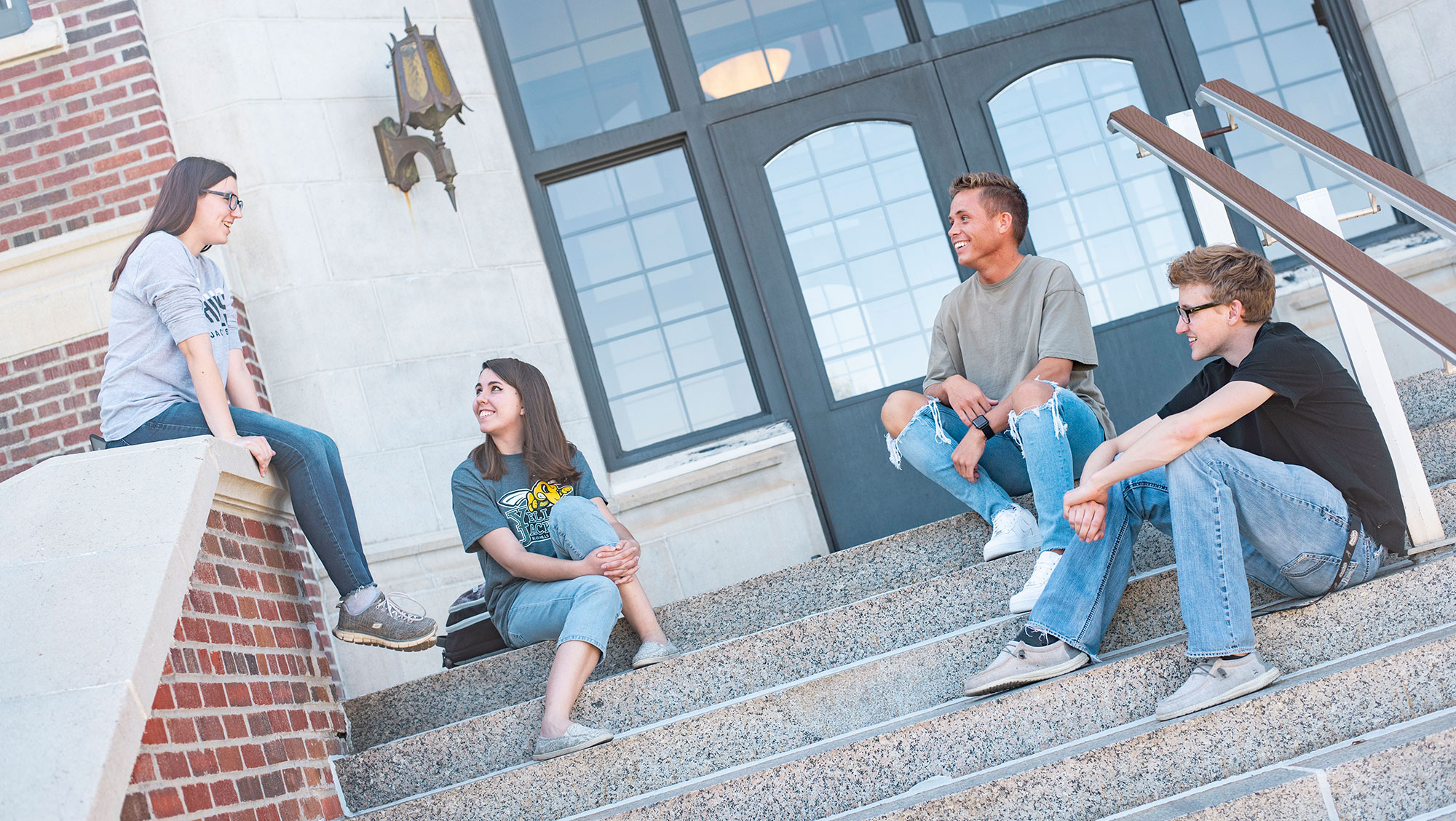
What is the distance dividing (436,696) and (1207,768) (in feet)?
6.74

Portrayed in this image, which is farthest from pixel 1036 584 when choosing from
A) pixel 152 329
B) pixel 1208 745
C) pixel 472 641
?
pixel 152 329

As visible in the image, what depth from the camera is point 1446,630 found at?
2338 millimetres

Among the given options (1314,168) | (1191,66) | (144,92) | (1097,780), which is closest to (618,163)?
(144,92)

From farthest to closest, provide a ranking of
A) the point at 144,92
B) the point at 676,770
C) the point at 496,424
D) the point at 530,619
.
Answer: the point at 144,92 → the point at 496,424 → the point at 530,619 → the point at 676,770

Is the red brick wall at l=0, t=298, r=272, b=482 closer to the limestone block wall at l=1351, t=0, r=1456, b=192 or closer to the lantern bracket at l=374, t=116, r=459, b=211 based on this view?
the lantern bracket at l=374, t=116, r=459, b=211

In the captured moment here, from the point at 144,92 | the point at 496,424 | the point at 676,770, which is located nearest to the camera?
the point at 676,770

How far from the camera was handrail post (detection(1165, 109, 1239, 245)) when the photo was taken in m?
2.88

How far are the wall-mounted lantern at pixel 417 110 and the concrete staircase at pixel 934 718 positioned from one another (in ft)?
7.77

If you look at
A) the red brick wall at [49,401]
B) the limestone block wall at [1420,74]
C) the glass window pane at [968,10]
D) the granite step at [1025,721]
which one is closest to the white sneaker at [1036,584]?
the granite step at [1025,721]

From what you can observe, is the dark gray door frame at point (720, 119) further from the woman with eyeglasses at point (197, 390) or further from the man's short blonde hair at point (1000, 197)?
the woman with eyeglasses at point (197, 390)

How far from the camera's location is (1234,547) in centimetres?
230

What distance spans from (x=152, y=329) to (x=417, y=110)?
6.43ft

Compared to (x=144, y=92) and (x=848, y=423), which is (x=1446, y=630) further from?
(x=144, y=92)

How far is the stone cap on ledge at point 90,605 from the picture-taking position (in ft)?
6.10
